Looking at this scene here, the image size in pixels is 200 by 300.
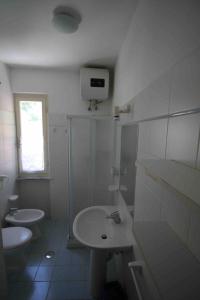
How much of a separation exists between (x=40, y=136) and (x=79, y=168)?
3.17 ft

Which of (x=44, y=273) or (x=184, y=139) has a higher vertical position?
(x=184, y=139)

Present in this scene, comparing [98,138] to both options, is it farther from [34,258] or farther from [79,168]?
[34,258]

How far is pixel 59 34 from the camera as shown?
4.92ft

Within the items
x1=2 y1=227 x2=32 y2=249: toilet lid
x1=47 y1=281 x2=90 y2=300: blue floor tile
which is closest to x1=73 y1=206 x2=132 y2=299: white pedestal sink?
x1=47 y1=281 x2=90 y2=300: blue floor tile

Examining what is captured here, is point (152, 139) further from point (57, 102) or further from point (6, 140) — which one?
point (6, 140)

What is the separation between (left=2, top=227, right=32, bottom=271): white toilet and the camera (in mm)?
1633

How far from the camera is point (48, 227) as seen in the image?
251cm

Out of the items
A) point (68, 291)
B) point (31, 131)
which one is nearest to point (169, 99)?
point (68, 291)

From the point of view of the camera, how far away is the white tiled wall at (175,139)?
1.57 ft

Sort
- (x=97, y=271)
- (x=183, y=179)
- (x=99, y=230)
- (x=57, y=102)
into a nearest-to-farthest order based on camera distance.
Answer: (x=183, y=179)
(x=97, y=271)
(x=99, y=230)
(x=57, y=102)

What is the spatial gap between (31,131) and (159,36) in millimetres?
2299

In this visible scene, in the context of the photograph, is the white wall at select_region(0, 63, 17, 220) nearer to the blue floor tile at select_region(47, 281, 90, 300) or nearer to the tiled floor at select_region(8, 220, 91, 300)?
the tiled floor at select_region(8, 220, 91, 300)

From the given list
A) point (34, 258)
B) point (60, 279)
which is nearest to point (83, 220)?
point (60, 279)

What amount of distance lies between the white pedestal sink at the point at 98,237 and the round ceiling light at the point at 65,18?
1.76 m
